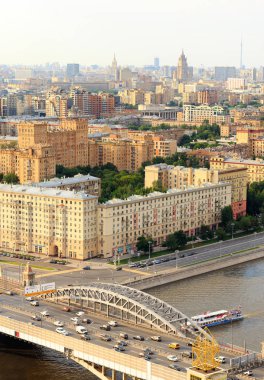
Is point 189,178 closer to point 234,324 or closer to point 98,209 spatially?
point 98,209

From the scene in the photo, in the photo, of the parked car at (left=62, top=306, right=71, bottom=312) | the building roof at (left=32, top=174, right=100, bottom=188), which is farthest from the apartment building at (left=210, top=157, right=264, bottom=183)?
the parked car at (left=62, top=306, right=71, bottom=312)

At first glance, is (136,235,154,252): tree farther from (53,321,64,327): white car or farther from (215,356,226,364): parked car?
(215,356,226,364): parked car

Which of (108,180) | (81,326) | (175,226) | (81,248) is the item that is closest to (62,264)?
(81,248)

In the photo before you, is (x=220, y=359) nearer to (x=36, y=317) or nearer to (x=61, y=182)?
(x=36, y=317)

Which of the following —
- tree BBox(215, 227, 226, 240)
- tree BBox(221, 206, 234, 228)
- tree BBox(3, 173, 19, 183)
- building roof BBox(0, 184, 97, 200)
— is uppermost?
building roof BBox(0, 184, 97, 200)

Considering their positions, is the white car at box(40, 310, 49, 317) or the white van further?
the white car at box(40, 310, 49, 317)

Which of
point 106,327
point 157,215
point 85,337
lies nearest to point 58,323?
point 106,327

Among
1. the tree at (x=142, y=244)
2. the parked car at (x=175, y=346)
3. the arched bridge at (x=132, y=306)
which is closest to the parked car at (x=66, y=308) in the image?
the arched bridge at (x=132, y=306)
